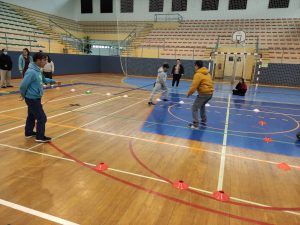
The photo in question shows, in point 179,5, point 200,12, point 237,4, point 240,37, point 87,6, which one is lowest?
point 240,37

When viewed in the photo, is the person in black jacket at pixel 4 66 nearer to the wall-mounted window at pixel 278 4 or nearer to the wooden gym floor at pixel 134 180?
the wooden gym floor at pixel 134 180

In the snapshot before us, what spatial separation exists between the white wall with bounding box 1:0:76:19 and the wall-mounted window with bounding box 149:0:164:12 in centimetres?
883

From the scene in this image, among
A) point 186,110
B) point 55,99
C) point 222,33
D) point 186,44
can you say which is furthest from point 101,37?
point 186,110

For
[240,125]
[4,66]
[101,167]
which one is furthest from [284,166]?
[4,66]

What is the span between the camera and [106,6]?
2686 cm

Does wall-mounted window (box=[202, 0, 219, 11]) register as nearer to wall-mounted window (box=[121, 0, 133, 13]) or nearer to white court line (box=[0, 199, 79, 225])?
wall-mounted window (box=[121, 0, 133, 13])

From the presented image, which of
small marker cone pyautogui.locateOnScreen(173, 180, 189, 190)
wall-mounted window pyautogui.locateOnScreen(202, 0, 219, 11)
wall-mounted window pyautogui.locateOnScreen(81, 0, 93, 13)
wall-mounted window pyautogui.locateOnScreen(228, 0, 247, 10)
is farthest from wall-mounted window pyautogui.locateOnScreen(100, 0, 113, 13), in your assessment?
small marker cone pyautogui.locateOnScreen(173, 180, 189, 190)

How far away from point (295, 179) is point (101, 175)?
115 inches

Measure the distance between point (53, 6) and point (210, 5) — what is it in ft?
50.1

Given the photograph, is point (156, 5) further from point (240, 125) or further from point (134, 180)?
point (134, 180)

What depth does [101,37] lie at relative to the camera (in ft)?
84.6

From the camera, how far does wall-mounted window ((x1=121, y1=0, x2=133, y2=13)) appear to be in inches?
1016

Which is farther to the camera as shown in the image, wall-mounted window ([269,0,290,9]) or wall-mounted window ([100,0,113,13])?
wall-mounted window ([100,0,113,13])

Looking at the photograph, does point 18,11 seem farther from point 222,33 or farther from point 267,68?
point 267,68
